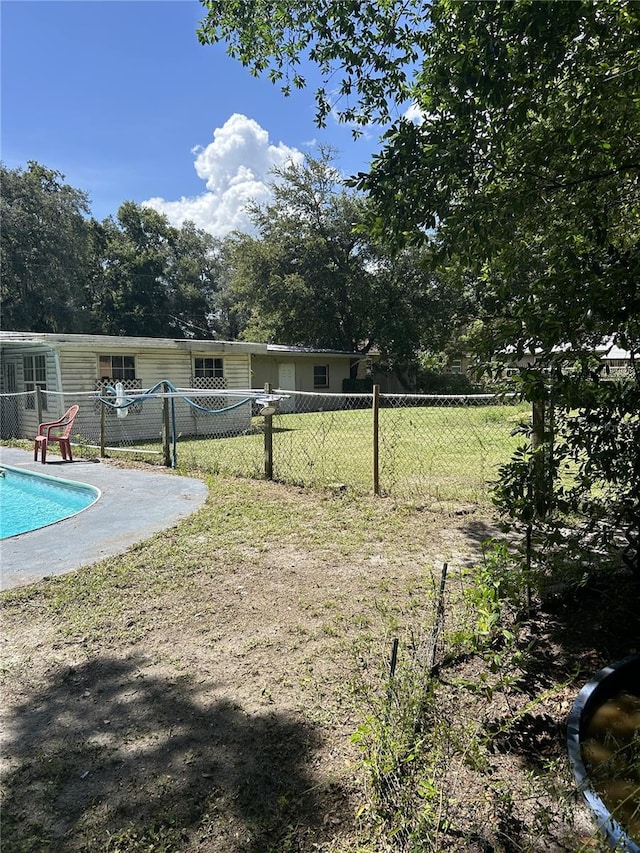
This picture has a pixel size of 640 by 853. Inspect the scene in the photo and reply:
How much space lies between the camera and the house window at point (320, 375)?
25.7 meters

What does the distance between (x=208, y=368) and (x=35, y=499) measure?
744 centimetres

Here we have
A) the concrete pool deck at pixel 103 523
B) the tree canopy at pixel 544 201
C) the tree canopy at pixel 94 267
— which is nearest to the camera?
the tree canopy at pixel 544 201

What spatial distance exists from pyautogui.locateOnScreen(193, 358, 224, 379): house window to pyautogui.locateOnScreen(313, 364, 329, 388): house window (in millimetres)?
11049

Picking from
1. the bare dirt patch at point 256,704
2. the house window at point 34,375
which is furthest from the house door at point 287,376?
the bare dirt patch at point 256,704

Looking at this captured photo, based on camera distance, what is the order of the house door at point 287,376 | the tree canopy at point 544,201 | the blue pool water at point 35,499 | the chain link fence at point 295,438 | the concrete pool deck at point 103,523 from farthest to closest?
the house door at point 287,376, the chain link fence at point 295,438, the blue pool water at point 35,499, the concrete pool deck at point 103,523, the tree canopy at point 544,201

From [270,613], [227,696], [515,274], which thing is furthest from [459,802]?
[515,274]

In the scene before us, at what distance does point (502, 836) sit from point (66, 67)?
9209 millimetres

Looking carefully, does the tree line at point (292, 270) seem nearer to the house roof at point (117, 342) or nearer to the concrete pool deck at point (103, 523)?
the house roof at point (117, 342)

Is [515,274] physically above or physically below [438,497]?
above

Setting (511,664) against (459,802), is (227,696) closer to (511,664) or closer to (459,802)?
(459,802)

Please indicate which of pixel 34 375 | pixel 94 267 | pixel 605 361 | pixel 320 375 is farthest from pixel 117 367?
pixel 94 267

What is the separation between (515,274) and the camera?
3.16 m

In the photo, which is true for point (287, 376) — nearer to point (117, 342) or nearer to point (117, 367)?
point (117, 367)

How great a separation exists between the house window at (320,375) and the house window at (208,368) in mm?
11049
